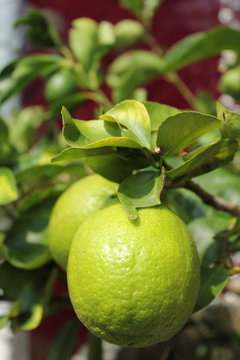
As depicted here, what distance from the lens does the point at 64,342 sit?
0.70 metres

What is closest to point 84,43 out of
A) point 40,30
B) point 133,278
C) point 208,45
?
point 40,30

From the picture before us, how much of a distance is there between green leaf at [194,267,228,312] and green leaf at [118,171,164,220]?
14 centimetres

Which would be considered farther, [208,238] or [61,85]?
[61,85]

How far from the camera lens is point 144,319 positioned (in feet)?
1.26

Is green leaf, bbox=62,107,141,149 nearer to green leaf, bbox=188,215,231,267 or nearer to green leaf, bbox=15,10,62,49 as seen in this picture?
green leaf, bbox=188,215,231,267

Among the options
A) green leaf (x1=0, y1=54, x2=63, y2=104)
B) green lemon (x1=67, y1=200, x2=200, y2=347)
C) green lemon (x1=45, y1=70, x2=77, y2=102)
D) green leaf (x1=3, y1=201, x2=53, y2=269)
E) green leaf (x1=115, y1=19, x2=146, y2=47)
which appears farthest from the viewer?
green leaf (x1=115, y1=19, x2=146, y2=47)

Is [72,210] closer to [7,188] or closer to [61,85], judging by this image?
[7,188]

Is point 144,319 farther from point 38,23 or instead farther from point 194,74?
point 194,74

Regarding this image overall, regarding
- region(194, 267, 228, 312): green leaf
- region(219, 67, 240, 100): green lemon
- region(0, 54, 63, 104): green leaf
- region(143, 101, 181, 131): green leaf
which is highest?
region(143, 101, 181, 131): green leaf

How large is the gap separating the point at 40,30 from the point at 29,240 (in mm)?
455

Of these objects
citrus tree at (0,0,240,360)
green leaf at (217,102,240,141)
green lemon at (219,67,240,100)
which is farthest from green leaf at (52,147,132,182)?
green lemon at (219,67,240,100)

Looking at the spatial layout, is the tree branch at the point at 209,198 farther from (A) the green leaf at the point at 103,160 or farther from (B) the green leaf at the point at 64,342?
(B) the green leaf at the point at 64,342

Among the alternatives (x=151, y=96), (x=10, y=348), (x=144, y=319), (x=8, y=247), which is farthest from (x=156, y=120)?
(x=10, y=348)

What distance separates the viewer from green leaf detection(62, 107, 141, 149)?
0.41 metres
